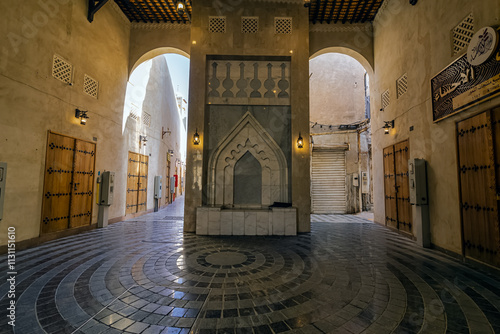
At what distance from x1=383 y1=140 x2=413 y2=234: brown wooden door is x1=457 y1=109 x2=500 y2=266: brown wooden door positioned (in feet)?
6.38

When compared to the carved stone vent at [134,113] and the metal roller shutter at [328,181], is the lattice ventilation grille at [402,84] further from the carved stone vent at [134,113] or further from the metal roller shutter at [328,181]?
the carved stone vent at [134,113]

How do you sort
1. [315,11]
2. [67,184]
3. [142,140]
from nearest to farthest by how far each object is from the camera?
[67,184] < [315,11] < [142,140]

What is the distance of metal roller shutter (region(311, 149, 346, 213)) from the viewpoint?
11.2m

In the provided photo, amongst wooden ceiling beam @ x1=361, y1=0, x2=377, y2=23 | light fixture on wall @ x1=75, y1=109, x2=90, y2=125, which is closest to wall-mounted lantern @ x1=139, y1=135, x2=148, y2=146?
light fixture on wall @ x1=75, y1=109, x2=90, y2=125

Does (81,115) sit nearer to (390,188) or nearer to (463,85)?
(463,85)

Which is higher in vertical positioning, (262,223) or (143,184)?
(143,184)

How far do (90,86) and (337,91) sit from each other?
11.8 metres

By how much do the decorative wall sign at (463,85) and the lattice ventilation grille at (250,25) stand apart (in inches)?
208

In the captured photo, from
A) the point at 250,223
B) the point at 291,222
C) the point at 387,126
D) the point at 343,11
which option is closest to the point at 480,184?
the point at 387,126

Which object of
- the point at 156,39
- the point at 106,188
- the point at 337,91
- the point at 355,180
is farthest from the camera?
the point at 337,91

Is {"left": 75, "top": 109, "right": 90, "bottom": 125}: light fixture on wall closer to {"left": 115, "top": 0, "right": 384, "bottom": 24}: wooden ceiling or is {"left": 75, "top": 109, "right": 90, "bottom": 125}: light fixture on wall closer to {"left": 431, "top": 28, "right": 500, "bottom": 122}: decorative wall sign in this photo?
{"left": 115, "top": 0, "right": 384, "bottom": 24}: wooden ceiling

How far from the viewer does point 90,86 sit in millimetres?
6711

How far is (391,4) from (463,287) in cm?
816

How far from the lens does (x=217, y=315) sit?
2336mm
